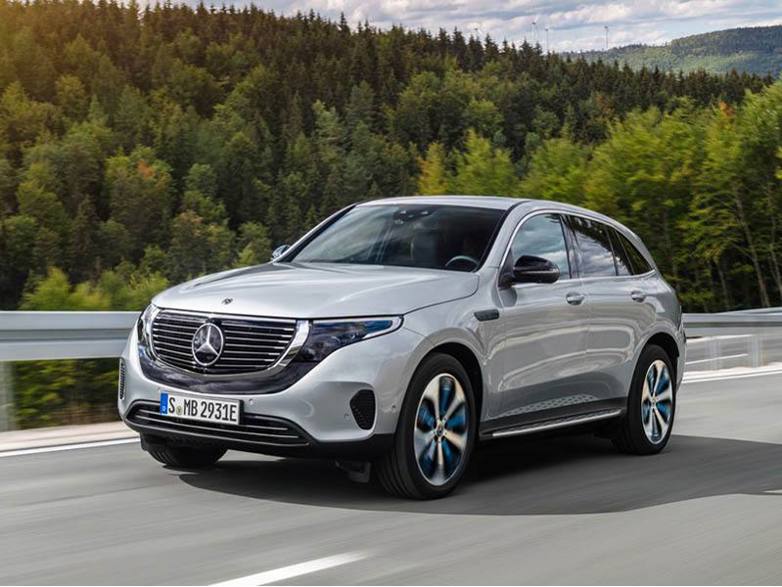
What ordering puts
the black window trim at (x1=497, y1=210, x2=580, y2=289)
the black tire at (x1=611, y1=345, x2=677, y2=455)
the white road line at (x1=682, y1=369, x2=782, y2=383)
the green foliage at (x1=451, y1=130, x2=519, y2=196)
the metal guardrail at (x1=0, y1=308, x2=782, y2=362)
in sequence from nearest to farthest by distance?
1. the black window trim at (x1=497, y1=210, x2=580, y2=289)
2. the black tire at (x1=611, y1=345, x2=677, y2=455)
3. the metal guardrail at (x1=0, y1=308, x2=782, y2=362)
4. the white road line at (x1=682, y1=369, x2=782, y2=383)
5. the green foliage at (x1=451, y1=130, x2=519, y2=196)

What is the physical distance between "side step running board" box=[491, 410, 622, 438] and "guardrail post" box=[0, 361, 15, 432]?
13.0 ft

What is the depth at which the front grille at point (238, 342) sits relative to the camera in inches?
259

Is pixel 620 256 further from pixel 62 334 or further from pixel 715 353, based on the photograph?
pixel 715 353

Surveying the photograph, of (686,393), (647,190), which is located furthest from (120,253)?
(686,393)

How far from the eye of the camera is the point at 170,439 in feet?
22.8

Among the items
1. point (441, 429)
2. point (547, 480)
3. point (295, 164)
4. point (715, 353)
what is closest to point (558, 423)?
point (547, 480)

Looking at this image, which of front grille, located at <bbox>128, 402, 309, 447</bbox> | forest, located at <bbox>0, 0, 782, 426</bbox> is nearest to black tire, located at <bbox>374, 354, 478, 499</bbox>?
front grille, located at <bbox>128, 402, 309, 447</bbox>

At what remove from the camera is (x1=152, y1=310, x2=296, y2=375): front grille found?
6.57 metres

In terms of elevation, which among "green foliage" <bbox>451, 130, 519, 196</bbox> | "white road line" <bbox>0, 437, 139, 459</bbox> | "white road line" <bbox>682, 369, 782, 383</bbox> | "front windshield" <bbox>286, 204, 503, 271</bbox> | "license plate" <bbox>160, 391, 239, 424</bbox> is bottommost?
"green foliage" <bbox>451, 130, 519, 196</bbox>

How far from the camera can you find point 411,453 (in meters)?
6.81

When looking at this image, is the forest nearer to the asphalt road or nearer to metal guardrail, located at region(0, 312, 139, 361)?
metal guardrail, located at region(0, 312, 139, 361)

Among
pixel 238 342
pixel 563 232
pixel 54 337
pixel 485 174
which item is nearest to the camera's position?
pixel 238 342

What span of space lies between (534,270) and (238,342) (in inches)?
71.8

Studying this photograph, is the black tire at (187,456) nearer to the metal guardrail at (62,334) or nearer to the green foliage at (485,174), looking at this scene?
the metal guardrail at (62,334)
